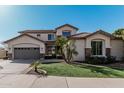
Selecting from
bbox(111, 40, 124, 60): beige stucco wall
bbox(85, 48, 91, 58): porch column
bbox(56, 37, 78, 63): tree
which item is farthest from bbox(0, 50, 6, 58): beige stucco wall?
bbox(111, 40, 124, 60): beige stucco wall

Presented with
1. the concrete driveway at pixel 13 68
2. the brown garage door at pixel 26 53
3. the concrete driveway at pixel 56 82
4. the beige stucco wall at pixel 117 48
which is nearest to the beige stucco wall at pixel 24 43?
the brown garage door at pixel 26 53

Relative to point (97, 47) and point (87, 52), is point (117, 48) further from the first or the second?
point (87, 52)

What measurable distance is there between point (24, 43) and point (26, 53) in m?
1.59

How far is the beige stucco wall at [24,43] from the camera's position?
26953mm

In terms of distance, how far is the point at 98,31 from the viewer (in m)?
21.0

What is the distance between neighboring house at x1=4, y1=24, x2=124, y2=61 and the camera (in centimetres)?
2116

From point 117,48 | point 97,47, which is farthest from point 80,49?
point 117,48

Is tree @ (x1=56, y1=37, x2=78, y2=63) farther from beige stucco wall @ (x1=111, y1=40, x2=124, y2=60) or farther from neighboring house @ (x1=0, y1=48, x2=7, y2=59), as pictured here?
neighboring house @ (x1=0, y1=48, x2=7, y2=59)

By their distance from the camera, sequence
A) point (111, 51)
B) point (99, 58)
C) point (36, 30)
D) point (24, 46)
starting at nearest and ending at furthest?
1. point (99, 58)
2. point (111, 51)
3. point (24, 46)
4. point (36, 30)

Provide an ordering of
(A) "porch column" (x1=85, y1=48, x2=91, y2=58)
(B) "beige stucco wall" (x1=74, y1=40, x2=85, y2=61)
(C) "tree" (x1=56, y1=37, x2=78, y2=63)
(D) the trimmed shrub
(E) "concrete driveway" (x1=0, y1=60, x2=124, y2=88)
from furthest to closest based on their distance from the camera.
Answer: (B) "beige stucco wall" (x1=74, y1=40, x2=85, y2=61) → (A) "porch column" (x1=85, y1=48, x2=91, y2=58) → (D) the trimmed shrub → (C) "tree" (x1=56, y1=37, x2=78, y2=63) → (E) "concrete driveway" (x1=0, y1=60, x2=124, y2=88)

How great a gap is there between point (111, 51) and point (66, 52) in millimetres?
6332
